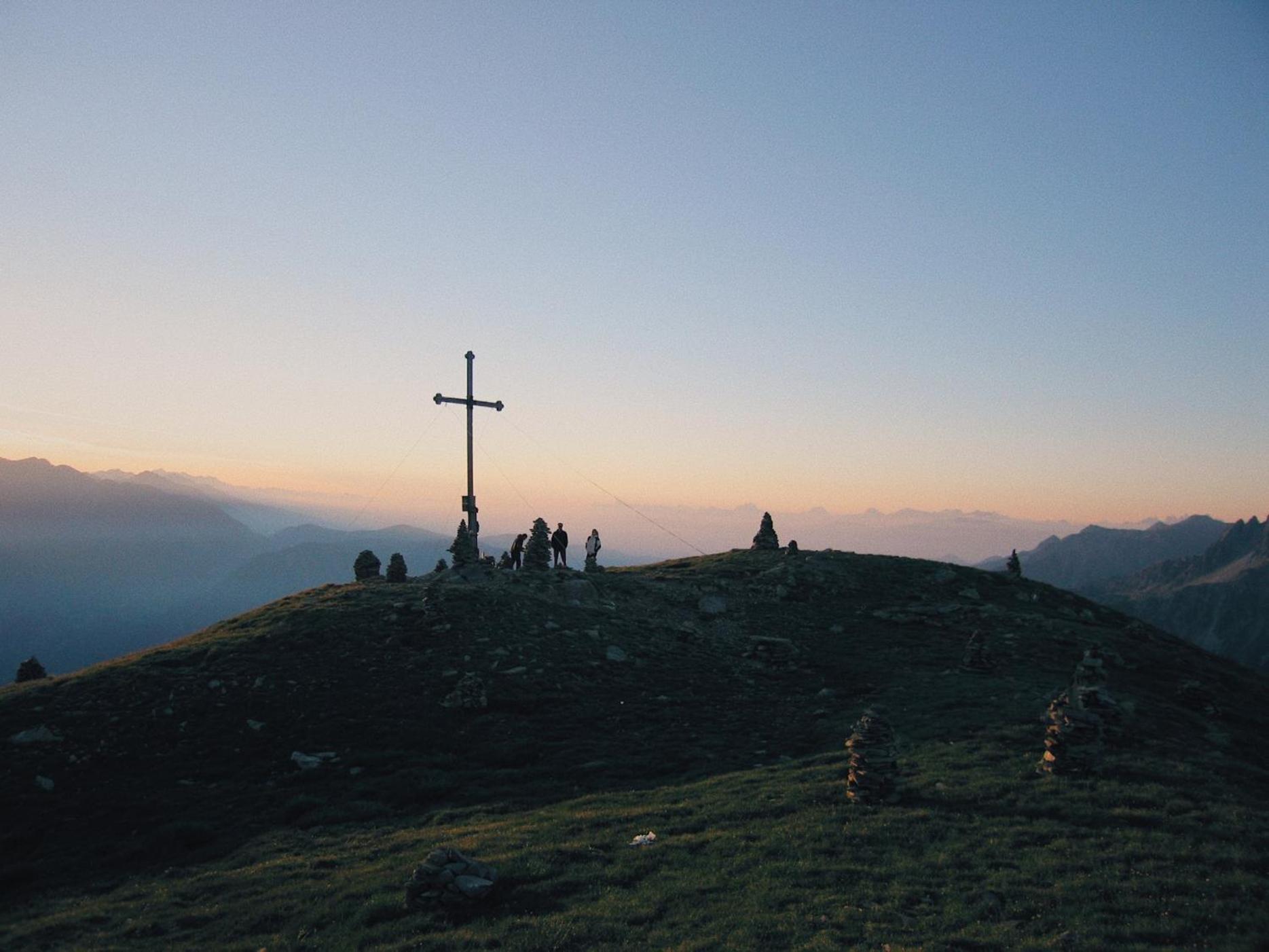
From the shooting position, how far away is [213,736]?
2858 cm

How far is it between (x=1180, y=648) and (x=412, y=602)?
5574 cm

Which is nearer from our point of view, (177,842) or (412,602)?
(177,842)

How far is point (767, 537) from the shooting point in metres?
66.8

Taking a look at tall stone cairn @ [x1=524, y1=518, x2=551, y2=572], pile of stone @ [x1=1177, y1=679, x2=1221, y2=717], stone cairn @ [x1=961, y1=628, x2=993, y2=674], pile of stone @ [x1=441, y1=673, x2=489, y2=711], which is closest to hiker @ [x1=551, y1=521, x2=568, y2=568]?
tall stone cairn @ [x1=524, y1=518, x2=551, y2=572]

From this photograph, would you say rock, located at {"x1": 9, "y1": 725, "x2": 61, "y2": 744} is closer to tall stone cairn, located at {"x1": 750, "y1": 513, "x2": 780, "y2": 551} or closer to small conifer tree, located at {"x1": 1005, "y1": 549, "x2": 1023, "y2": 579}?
tall stone cairn, located at {"x1": 750, "y1": 513, "x2": 780, "y2": 551}

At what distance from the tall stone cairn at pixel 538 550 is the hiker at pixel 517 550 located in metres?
1.37

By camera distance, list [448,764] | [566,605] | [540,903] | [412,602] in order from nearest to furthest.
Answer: [540,903] → [448,764] → [412,602] → [566,605]

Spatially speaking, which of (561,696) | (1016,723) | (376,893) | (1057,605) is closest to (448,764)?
(561,696)

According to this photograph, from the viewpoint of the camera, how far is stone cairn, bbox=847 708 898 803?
2134 centimetres

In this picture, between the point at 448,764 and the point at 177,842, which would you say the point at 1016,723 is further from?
the point at 177,842

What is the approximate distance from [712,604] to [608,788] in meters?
25.6

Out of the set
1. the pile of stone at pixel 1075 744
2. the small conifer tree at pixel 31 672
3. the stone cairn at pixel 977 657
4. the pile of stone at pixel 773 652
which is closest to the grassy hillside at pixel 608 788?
the pile of stone at pixel 773 652

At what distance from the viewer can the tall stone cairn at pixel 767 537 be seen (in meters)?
66.7

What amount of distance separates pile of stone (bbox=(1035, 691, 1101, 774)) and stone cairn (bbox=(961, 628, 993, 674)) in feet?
53.1
